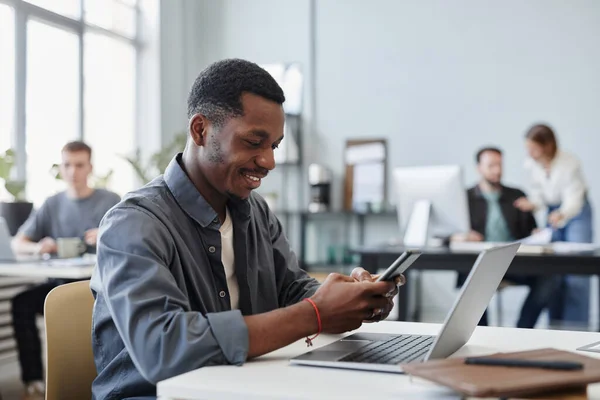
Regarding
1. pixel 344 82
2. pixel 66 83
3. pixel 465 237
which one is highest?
pixel 344 82

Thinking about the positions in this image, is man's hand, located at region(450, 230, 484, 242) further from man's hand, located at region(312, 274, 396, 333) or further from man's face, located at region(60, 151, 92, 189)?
man's hand, located at region(312, 274, 396, 333)

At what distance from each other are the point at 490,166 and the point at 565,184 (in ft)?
1.67

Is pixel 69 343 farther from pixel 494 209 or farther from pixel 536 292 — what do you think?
pixel 494 209

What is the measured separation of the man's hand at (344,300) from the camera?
1.27 metres

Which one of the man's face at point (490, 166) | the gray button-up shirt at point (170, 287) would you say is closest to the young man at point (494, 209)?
the man's face at point (490, 166)

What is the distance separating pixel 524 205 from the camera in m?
4.84

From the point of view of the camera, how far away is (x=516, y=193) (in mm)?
4957

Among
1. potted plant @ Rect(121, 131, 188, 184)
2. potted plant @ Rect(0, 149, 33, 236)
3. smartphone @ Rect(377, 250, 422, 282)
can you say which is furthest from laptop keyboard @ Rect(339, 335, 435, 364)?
potted plant @ Rect(121, 131, 188, 184)

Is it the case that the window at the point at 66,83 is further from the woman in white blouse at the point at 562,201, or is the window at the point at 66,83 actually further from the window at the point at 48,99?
the woman in white blouse at the point at 562,201

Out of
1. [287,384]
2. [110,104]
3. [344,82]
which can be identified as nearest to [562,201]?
[344,82]

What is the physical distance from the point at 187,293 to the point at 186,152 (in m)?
0.32

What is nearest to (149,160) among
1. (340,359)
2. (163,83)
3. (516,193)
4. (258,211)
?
(163,83)

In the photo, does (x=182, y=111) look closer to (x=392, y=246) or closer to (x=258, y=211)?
(x=392, y=246)

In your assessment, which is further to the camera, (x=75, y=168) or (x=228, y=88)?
(x=75, y=168)
